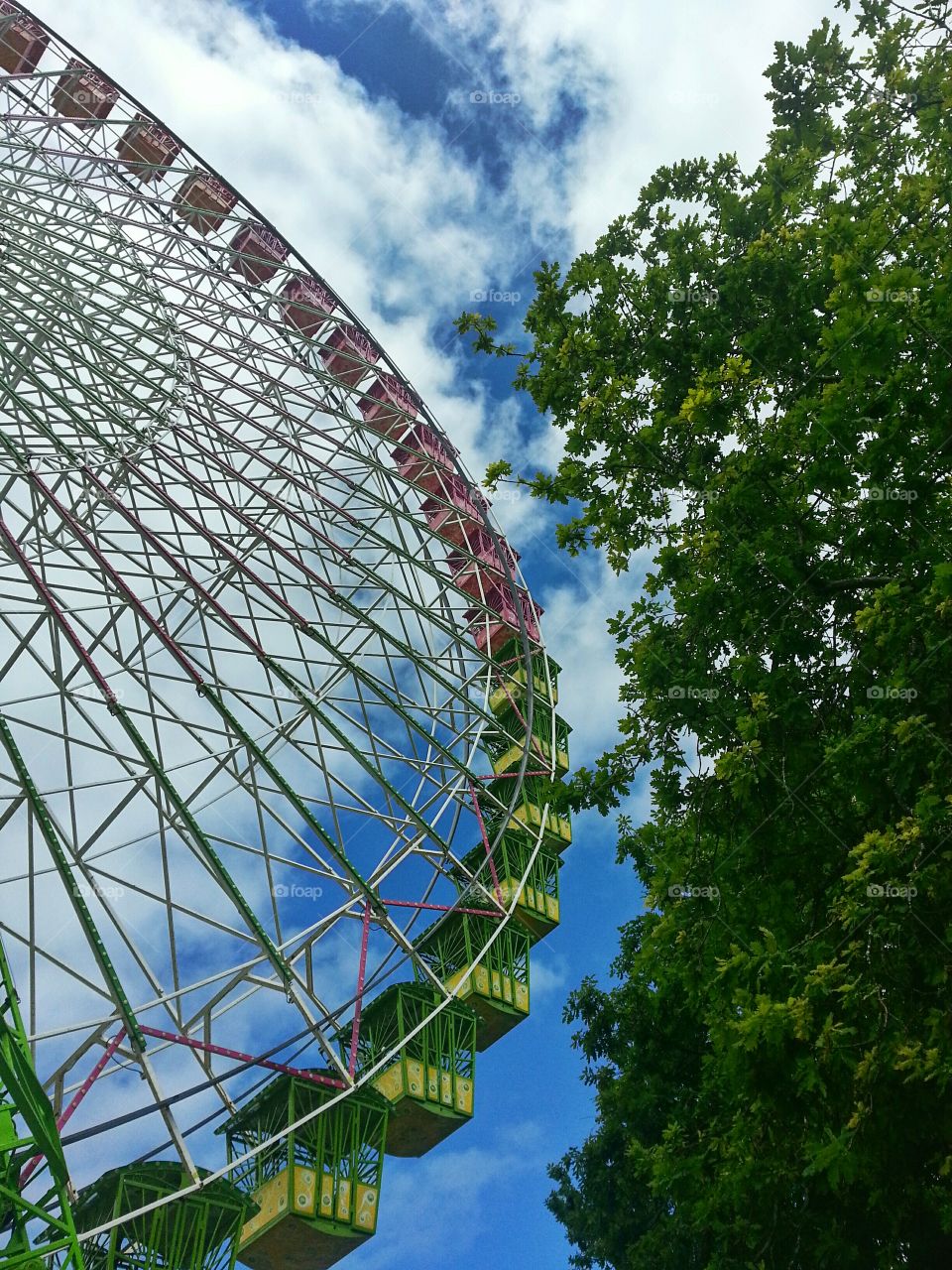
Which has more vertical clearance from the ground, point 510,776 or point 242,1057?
point 510,776

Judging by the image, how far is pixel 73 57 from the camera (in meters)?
31.8

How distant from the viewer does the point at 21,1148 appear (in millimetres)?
12609

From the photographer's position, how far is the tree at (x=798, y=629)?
29.1 ft

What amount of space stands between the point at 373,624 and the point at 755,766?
11197 millimetres

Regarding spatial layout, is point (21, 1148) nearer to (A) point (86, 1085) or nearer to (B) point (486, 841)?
(A) point (86, 1085)

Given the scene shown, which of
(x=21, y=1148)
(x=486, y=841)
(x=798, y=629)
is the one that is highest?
(x=486, y=841)

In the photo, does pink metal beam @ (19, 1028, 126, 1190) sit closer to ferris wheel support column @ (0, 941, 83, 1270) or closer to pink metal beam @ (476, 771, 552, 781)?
ferris wheel support column @ (0, 941, 83, 1270)

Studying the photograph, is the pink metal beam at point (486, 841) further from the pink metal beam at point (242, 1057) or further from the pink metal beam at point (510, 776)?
the pink metal beam at point (242, 1057)

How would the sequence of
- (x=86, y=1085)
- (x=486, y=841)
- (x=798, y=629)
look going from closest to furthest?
(x=798, y=629) → (x=86, y=1085) → (x=486, y=841)

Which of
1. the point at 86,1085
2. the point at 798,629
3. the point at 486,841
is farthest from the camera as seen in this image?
the point at 486,841

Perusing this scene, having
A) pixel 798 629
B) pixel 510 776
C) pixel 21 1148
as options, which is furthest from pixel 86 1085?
pixel 510 776

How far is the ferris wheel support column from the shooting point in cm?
1188

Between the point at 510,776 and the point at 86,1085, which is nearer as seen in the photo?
the point at 86,1085

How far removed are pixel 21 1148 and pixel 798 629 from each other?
9857 millimetres
